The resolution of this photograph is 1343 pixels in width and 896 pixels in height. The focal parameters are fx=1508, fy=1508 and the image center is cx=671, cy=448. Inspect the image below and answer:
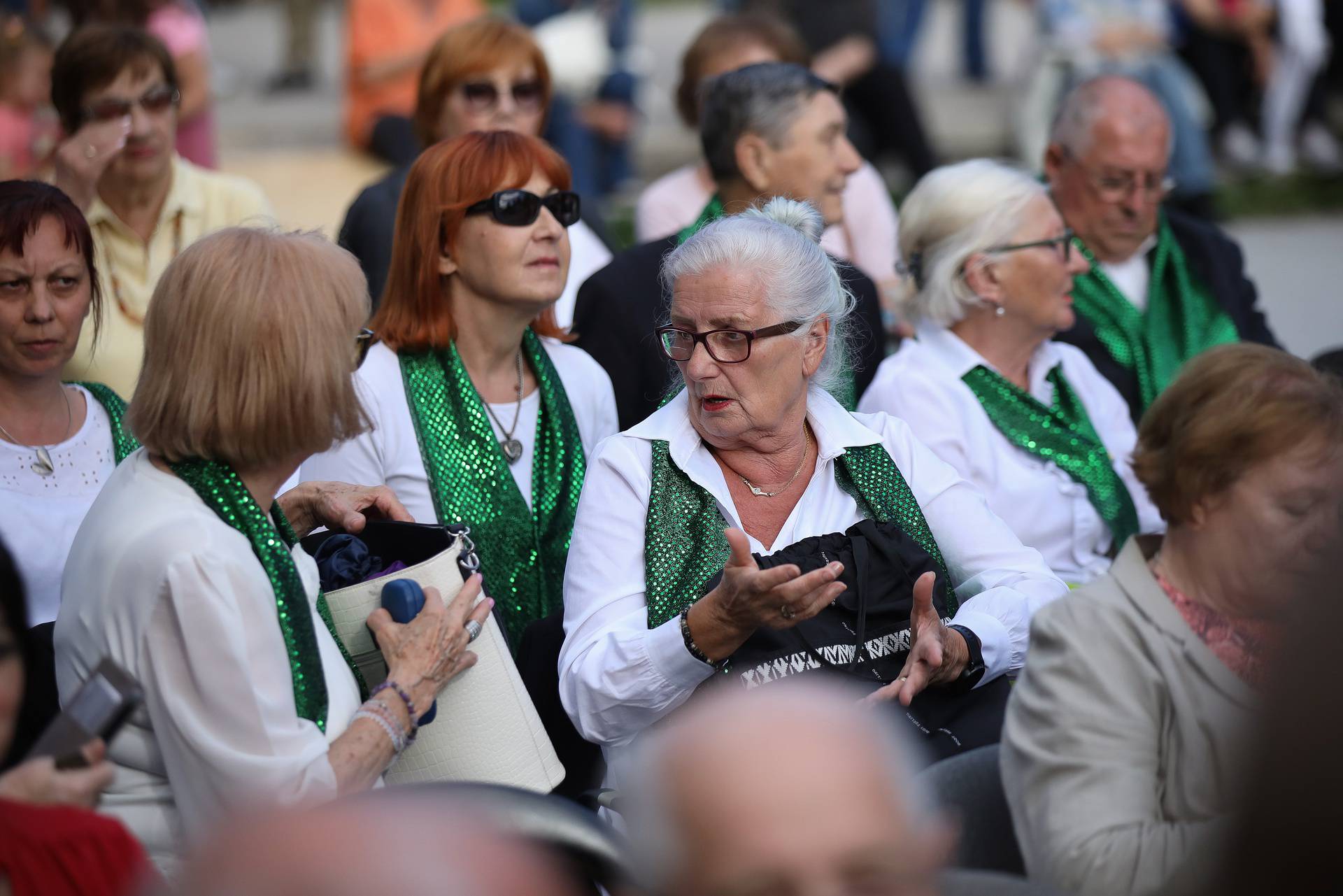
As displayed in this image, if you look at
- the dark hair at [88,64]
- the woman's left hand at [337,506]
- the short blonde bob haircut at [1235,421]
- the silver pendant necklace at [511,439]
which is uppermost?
the dark hair at [88,64]

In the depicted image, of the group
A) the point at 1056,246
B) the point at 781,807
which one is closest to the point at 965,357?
the point at 1056,246

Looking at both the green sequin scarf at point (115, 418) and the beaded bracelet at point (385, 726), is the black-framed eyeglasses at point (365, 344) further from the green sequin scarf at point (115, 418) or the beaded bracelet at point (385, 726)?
the beaded bracelet at point (385, 726)

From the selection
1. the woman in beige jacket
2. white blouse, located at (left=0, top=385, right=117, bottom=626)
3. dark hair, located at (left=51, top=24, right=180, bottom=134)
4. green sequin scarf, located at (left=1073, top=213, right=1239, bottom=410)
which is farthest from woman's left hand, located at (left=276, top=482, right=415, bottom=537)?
green sequin scarf, located at (left=1073, top=213, right=1239, bottom=410)

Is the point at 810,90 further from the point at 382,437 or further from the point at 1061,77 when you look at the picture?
the point at 1061,77

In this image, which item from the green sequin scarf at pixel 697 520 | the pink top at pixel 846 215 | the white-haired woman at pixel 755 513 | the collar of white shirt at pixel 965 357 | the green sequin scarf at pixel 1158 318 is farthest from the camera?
the pink top at pixel 846 215

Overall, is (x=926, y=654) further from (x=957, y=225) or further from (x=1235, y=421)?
(x=957, y=225)

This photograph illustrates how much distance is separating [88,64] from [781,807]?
3792mm

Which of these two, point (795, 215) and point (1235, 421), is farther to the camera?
point (795, 215)

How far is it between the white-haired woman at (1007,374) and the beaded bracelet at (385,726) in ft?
5.88

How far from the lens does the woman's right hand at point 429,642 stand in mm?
2604

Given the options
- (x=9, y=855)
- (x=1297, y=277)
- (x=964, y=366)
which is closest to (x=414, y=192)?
(x=964, y=366)

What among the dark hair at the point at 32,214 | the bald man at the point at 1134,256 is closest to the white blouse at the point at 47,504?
the dark hair at the point at 32,214

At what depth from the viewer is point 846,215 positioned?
5578mm

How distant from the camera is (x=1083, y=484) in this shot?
397 centimetres
